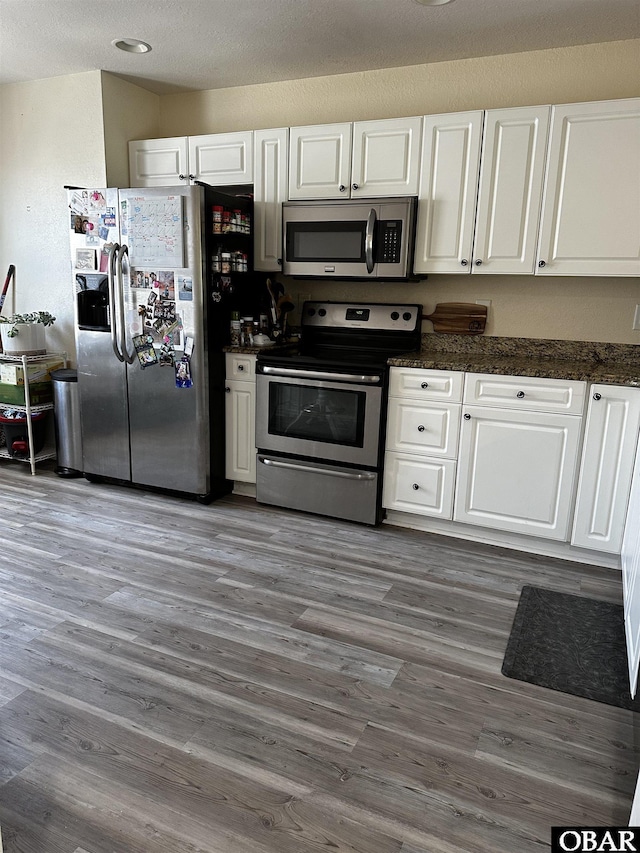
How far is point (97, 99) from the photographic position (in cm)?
381

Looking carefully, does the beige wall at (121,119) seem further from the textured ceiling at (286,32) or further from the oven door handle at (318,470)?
the oven door handle at (318,470)

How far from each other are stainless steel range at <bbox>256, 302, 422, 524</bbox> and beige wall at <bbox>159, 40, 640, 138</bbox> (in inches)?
44.9

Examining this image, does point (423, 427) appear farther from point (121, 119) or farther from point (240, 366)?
point (121, 119)

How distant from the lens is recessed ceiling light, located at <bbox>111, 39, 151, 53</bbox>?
10.7 ft

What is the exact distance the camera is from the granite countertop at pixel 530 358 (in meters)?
2.84

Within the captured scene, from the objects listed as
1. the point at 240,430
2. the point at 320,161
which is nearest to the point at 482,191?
the point at 320,161

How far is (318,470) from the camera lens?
11.2ft

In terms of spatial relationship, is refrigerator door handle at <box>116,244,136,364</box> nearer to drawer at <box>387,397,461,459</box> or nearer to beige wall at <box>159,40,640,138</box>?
beige wall at <box>159,40,640,138</box>

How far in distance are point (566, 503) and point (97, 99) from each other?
11.7ft

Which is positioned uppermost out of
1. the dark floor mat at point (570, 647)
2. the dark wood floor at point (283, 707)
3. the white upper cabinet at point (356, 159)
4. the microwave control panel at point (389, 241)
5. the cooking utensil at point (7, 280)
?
the white upper cabinet at point (356, 159)

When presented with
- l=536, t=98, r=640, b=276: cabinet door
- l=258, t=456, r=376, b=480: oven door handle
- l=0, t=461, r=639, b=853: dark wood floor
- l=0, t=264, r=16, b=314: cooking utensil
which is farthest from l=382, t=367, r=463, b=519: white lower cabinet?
l=0, t=264, r=16, b=314: cooking utensil

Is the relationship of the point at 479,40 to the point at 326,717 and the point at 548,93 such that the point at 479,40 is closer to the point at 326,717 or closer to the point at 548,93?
the point at 548,93

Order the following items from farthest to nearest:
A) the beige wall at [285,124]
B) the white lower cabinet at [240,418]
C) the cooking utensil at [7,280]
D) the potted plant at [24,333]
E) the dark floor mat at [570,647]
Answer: the cooking utensil at [7,280], the potted plant at [24,333], the white lower cabinet at [240,418], the beige wall at [285,124], the dark floor mat at [570,647]

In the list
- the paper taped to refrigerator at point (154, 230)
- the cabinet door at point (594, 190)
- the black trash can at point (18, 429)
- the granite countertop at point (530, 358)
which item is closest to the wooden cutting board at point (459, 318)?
the granite countertop at point (530, 358)
